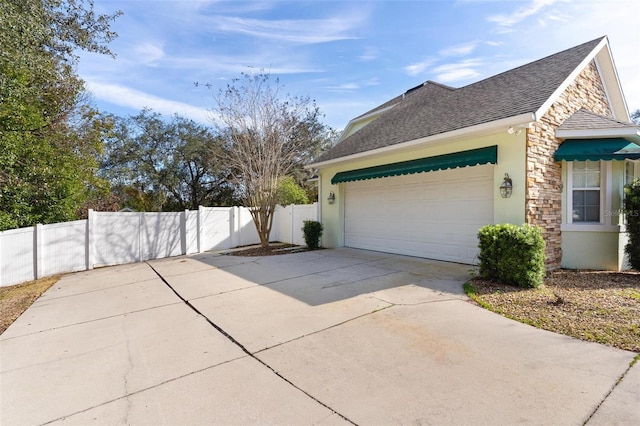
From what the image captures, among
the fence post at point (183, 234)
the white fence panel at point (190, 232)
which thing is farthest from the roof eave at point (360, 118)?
the fence post at point (183, 234)

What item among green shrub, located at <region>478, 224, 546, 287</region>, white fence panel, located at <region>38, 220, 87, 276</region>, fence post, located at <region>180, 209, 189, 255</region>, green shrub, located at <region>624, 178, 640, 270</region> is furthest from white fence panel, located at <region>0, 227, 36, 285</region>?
green shrub, located at <region>624, 178, 640, 270</region>

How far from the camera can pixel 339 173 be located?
12.3m

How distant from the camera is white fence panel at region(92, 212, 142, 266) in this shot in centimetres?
1072

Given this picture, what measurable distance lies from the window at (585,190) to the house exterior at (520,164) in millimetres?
26

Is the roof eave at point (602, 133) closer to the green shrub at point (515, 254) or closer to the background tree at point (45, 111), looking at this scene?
the green shrub at point (515, 254)

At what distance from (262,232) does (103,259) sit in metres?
5.79

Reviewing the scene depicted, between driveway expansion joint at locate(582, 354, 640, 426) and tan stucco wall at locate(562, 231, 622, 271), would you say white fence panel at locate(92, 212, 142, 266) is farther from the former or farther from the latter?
tan stucco wall at locate(562, 231, 622, 271)

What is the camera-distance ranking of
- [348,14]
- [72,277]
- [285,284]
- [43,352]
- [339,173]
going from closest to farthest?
[43,352]
[285,284]
[72,277]
[348,14]
[339,173]

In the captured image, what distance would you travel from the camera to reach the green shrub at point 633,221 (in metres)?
7.01

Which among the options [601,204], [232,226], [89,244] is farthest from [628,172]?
[89,244]

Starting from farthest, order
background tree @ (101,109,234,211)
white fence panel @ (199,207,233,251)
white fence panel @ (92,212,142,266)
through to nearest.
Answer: background tree @ (101,109,234,211), white fence panel @ (199,207,233,251), white fence panel @ (92,212,142,266)

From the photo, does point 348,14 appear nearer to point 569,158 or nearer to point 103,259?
point 569,158

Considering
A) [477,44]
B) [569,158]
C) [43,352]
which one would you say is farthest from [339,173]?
[43,352]

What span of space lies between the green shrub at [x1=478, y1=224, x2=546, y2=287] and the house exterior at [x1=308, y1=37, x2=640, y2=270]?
1075 millimetres
